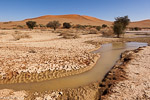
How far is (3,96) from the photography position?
398 cm

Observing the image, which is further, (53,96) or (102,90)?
(102,90)

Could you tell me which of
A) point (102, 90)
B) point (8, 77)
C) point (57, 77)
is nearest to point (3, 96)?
point (8, 77)

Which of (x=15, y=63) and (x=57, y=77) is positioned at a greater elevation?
(x=15, y=63)

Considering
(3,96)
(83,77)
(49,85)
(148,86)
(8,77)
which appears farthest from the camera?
(83,77)

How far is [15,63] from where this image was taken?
639cm

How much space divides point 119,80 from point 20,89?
13.0ft

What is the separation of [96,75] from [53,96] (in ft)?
8.64

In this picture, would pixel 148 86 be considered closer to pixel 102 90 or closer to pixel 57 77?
pixel 102 90

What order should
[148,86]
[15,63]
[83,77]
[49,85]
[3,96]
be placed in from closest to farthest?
[3,96], [148,86], [49,85], [83,77], [15,63]

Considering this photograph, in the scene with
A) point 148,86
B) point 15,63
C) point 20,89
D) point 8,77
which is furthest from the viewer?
point 15,63

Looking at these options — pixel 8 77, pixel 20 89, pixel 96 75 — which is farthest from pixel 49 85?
pixel 96 75

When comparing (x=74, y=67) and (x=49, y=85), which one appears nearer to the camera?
(x=49, y=85)

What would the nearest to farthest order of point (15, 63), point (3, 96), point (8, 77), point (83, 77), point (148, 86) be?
1. point (3, 96)
2. point (148, 86)
3. point (8, 77)
4. point (83, 77)
5. point (15, 63)

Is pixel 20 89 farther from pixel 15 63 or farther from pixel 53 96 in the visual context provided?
pixel 15 63
